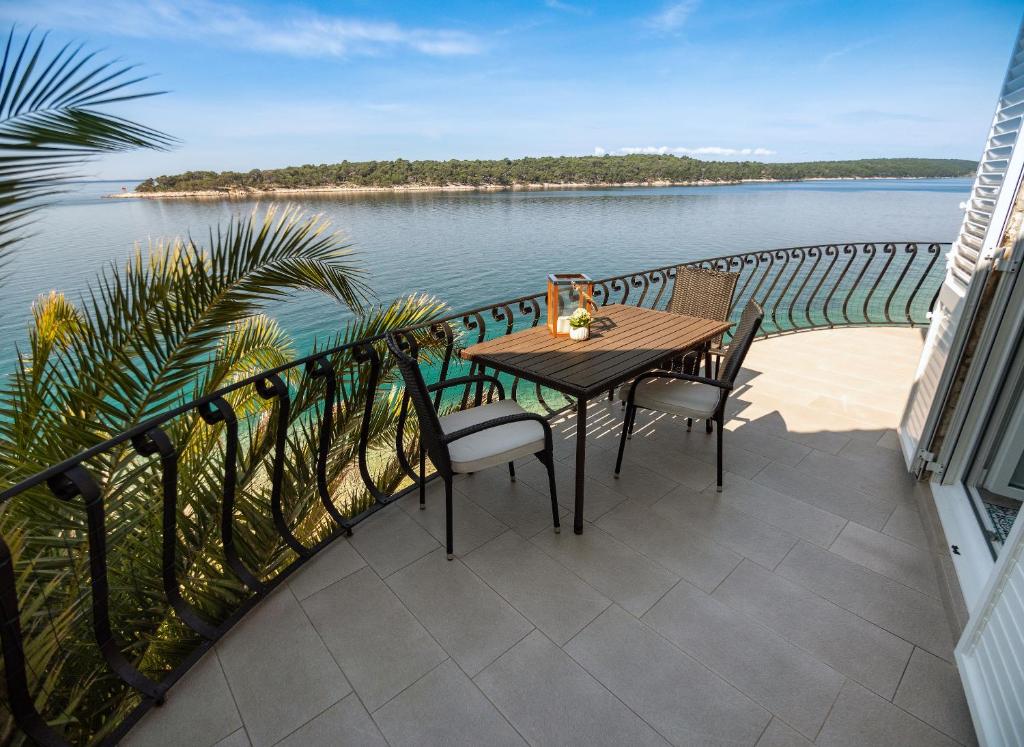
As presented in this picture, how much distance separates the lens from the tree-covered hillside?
160ft

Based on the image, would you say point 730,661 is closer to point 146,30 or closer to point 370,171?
point 146,30

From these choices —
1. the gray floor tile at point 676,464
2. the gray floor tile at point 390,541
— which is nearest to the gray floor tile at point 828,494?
the gray floor tile at point 676,464

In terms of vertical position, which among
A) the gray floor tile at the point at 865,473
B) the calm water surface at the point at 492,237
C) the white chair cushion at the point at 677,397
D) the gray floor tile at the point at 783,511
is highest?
the white chair cushion at the point at 677,397

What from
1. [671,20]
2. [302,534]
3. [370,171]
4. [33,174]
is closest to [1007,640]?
[302,534]

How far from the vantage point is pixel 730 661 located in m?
1.54

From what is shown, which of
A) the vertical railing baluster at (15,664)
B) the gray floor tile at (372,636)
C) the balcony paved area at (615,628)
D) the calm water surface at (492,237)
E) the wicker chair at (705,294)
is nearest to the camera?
the vertical railing baluster at (15,664)

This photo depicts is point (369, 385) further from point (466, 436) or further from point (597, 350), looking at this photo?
point (597, 350)

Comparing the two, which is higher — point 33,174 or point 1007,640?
point 33,174

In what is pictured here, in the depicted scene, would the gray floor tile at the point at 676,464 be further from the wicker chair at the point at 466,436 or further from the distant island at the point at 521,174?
the distant island at the point at 521,174

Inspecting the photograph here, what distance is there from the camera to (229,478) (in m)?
1.62

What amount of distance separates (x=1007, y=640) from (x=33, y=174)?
3.26 meters

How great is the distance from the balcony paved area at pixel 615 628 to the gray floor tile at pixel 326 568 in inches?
0.4

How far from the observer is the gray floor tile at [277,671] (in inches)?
54.3

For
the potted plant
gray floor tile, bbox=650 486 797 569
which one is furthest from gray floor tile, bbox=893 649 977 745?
the potted plant
